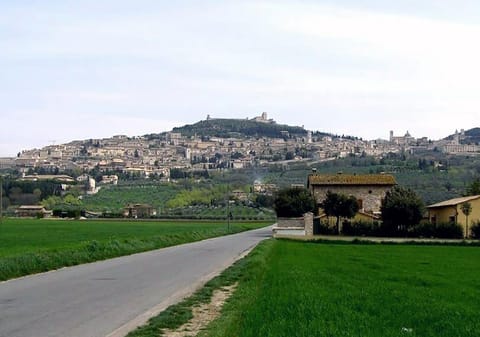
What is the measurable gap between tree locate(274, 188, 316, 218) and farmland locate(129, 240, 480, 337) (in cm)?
5264

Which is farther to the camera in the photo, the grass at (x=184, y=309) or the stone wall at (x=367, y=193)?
the stone wall at (x=367, y=193)

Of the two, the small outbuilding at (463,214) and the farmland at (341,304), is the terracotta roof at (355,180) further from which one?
the farmland at (341,304)

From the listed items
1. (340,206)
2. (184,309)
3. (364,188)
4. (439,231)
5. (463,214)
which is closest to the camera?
(184,309)

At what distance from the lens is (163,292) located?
67.8ft

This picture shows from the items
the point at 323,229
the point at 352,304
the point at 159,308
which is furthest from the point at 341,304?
the point at 323,229

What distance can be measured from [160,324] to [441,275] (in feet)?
49.0

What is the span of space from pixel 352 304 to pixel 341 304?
272mm

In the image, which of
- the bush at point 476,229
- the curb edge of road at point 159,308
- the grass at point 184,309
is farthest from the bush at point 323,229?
the curb edge of road at point 159,308

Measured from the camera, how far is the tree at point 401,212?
6919cm

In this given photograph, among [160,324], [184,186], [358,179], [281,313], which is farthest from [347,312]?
[184,186]

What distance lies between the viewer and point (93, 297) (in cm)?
1889

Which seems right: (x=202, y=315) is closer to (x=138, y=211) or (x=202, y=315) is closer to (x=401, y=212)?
(x=401, y=212)

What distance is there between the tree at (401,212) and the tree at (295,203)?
38.3 feet

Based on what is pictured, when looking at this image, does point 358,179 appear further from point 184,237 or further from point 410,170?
point 410,170
